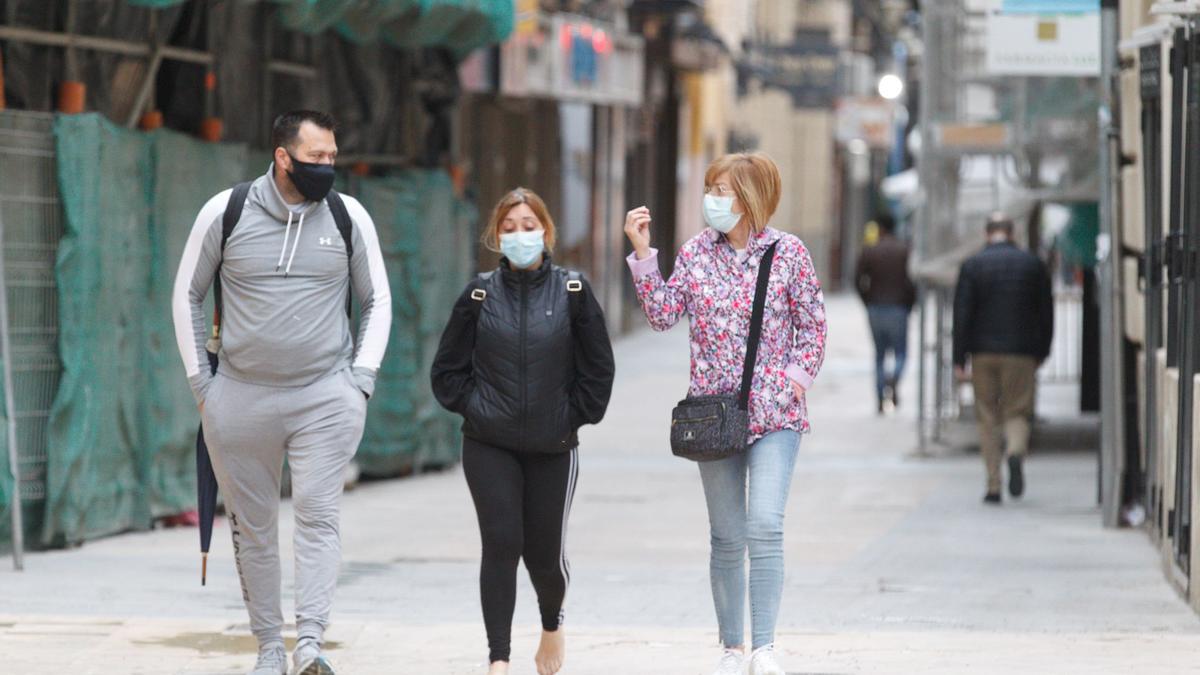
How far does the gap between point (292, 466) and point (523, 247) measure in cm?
101

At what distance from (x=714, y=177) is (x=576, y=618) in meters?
2.76

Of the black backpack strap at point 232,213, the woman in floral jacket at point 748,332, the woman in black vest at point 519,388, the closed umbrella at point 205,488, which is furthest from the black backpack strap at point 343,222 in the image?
the woman in floral jacket at point 748,332

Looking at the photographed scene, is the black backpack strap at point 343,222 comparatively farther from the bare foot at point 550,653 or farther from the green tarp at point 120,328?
the green tarp at point 120,328

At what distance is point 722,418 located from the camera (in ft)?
23.4

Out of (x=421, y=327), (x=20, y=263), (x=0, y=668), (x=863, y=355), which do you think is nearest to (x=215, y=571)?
(x=20, y=263)

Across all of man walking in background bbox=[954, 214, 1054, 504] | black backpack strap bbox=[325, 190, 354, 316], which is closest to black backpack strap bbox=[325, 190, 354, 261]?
black backpack strap bbox=[325, 190, 354, 316]

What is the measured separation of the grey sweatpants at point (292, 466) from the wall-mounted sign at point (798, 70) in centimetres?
3531

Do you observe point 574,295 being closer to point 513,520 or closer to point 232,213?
point 513,520

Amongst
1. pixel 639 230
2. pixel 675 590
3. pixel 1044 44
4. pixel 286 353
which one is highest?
pixel 1044 44

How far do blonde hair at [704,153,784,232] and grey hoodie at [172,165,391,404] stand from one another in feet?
4.09

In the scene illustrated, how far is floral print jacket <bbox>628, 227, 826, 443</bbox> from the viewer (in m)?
7.19

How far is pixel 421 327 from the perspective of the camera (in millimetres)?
15906

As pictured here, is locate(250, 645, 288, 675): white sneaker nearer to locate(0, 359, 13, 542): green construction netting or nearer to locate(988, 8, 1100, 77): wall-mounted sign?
locate(0, 359, 13, 542): green construction netting

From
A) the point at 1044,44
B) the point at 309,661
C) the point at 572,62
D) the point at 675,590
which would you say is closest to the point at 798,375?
the point at 309,661
